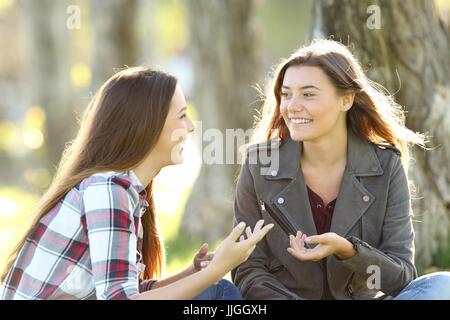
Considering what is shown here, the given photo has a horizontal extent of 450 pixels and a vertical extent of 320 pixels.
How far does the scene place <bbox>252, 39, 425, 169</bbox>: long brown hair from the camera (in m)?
3.53

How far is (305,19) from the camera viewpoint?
1329 inches

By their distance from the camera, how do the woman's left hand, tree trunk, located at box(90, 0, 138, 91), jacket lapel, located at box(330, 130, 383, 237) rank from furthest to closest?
1. tree trunk, located at box(90, 0, 138, 91)
2. jacket lapel, located at box(330, 130, 383, 237)
3. the woman's left hand

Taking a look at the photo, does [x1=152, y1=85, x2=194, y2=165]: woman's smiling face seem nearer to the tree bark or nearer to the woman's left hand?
the woman's left hand

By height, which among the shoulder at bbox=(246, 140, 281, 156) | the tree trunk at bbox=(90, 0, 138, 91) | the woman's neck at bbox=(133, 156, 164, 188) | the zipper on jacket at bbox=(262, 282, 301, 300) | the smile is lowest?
the zipper on jacket at bbox=(262, 282, 301, 300)

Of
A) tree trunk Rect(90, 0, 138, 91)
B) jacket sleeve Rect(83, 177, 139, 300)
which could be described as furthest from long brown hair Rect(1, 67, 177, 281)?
tree trunk Rect(90, 0, 138, 91)

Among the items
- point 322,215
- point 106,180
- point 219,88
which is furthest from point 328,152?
point 219,88

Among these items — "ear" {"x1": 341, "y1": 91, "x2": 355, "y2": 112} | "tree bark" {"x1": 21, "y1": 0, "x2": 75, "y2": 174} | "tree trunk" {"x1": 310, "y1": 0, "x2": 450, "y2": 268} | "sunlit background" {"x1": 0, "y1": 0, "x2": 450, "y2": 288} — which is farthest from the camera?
"tree bark" {"x1": 21, "y1": 0, "x2": 75, "y2": 174}

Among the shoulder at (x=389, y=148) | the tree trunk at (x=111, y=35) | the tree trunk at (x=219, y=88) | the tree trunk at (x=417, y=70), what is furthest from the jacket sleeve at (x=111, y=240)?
the tree trunk at (x=111, y=35)

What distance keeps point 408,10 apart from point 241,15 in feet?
10.0

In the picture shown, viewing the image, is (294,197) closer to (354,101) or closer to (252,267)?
(252,267)

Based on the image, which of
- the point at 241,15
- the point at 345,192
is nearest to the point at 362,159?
the point at 345,192

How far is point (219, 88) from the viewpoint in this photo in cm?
748

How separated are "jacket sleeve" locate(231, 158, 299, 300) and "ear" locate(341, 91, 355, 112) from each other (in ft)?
2.04

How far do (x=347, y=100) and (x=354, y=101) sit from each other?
8 cm
